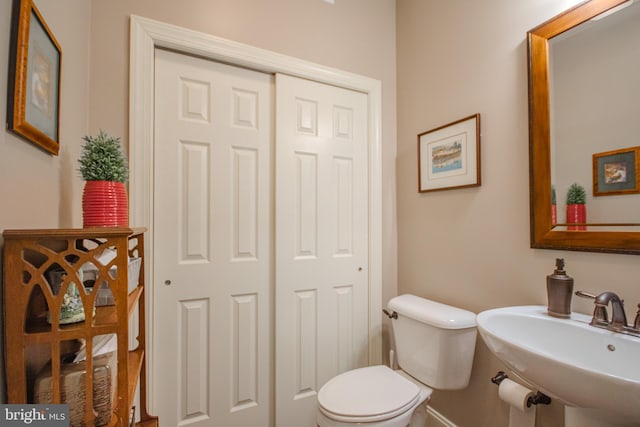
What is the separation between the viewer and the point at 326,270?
1.70 m

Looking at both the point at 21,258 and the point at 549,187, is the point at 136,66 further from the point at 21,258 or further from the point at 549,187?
the point at 549,187

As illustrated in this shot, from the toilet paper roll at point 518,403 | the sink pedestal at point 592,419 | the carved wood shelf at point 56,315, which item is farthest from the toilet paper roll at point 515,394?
the carved wood shelf at point 56,315

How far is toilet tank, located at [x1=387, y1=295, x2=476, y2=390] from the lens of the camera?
4.24 feet

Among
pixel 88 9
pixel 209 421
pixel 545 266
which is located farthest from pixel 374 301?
pixel 88 9

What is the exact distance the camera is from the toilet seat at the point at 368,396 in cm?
112

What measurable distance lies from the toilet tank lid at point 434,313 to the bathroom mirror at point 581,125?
43 centimetres

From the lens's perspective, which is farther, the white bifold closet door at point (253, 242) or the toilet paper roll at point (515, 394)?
the white bifold closet door at point (253, 242)

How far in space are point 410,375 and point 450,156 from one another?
3.65ft

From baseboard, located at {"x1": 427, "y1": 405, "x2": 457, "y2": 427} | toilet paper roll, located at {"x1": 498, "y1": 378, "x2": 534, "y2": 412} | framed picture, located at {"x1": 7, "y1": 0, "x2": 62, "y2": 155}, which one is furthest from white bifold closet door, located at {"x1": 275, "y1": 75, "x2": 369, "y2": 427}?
framed picture, located at {"x1": 7, "y1": 0, "x2": 62, "y2": 155}

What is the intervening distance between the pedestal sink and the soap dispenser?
29mm

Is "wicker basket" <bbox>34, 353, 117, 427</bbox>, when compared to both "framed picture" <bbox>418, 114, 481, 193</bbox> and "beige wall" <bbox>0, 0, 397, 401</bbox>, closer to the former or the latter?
"beige wall" <bbox>0, 0, 397, 401</bbox>

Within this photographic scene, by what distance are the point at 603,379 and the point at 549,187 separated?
2.34 feet

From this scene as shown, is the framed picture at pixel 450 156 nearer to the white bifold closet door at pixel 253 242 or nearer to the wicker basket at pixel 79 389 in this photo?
the white bifold closet door at pixel 253 242

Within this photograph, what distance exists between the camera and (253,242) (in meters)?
1.55
